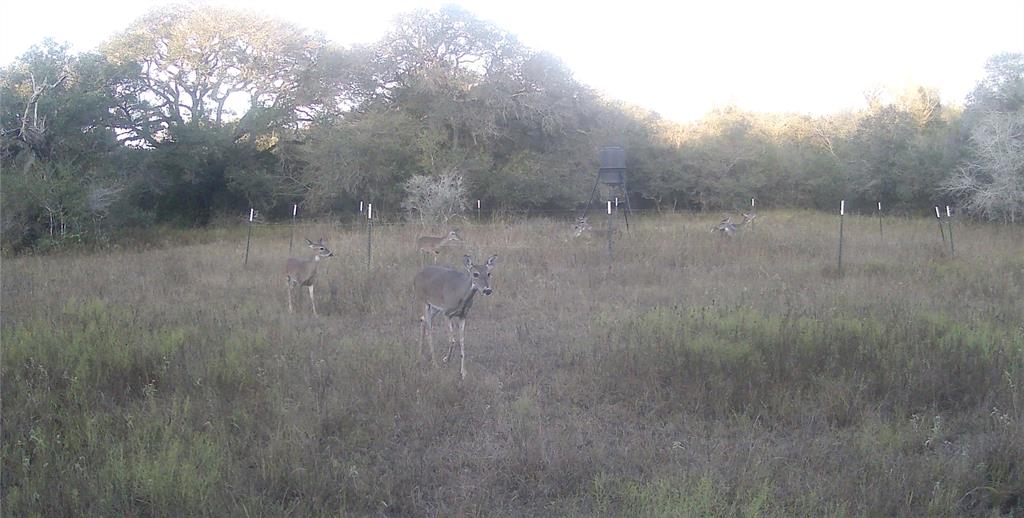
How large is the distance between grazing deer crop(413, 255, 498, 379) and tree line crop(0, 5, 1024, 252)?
15434 millimetres

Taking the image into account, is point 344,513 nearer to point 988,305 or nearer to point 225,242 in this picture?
point 988,305

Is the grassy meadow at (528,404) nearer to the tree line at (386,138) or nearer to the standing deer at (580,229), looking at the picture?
the standing deer at (580,229)

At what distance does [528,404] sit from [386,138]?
20301mm

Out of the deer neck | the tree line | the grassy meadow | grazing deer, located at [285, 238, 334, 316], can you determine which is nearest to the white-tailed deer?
the tree line

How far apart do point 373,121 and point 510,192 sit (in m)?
5.55

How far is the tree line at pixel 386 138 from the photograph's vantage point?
72.4ft

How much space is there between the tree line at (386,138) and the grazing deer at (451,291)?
15.4 m

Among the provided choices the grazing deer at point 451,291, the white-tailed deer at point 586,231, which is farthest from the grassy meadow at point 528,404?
the white-tailed deer at point 586,231

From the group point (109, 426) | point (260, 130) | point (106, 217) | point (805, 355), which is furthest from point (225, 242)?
point (805, 355)

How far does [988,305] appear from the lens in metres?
9.87

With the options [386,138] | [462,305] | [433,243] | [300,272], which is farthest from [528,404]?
[386,138]

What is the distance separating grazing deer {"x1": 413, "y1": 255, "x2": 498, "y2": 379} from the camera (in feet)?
26.0

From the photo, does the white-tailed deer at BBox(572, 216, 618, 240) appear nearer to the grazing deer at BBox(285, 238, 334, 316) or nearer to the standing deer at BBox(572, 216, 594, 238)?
the standing deer at BBox(572, 216, 594, 238)

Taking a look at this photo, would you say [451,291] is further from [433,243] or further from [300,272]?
[433,243]
